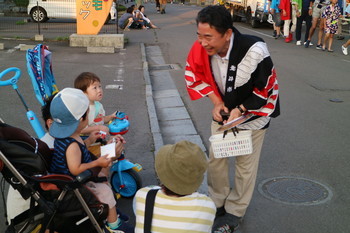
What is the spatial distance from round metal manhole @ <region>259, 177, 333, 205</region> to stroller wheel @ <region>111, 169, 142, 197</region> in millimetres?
1382

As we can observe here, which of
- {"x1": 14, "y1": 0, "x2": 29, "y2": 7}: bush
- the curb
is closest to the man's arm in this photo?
the curb

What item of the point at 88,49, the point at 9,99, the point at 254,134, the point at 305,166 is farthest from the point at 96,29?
the point at 254,134

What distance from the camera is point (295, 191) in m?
4.60

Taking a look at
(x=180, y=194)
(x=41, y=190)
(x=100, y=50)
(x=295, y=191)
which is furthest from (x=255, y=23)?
(x=180, y=194)

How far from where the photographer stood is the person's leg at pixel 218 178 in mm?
A: 3787

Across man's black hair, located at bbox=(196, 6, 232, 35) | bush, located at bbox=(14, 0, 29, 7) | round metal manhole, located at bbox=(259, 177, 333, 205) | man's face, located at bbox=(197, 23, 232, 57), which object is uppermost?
man's black hair, located at bbox=(196, 6, 232, 35)

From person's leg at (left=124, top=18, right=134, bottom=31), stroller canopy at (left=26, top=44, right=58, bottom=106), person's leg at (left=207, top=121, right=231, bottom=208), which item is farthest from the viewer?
person's leg at (left=124, top=18, right=134, bottom=31)

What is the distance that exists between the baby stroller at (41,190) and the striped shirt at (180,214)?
0.74 metres

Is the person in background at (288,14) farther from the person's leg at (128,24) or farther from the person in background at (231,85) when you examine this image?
the person in background at (231,85)

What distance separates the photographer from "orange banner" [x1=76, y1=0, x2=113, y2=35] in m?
13.3

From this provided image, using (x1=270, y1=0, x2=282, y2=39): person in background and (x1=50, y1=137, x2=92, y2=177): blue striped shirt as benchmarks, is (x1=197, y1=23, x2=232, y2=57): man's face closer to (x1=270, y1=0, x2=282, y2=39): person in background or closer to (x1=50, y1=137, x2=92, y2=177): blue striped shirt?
(x1=50, y1=137, x2=92, y2=177): blue striped shirt

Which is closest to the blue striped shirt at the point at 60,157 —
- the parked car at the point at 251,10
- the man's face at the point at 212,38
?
the man's face at the point at 212,38

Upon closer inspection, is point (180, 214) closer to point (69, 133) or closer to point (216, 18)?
point (69, 133)

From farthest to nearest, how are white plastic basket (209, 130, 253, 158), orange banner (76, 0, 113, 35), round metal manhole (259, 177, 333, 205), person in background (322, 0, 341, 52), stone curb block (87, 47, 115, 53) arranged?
orange banner (76, 0, 113, 35) < person in background (322, 0, 341, 52) < stone curb block (87, 47, 115, 53) < round metal manhole (259, 177, 333, 205) < white plastic basket (209, 130, 253, 158)
